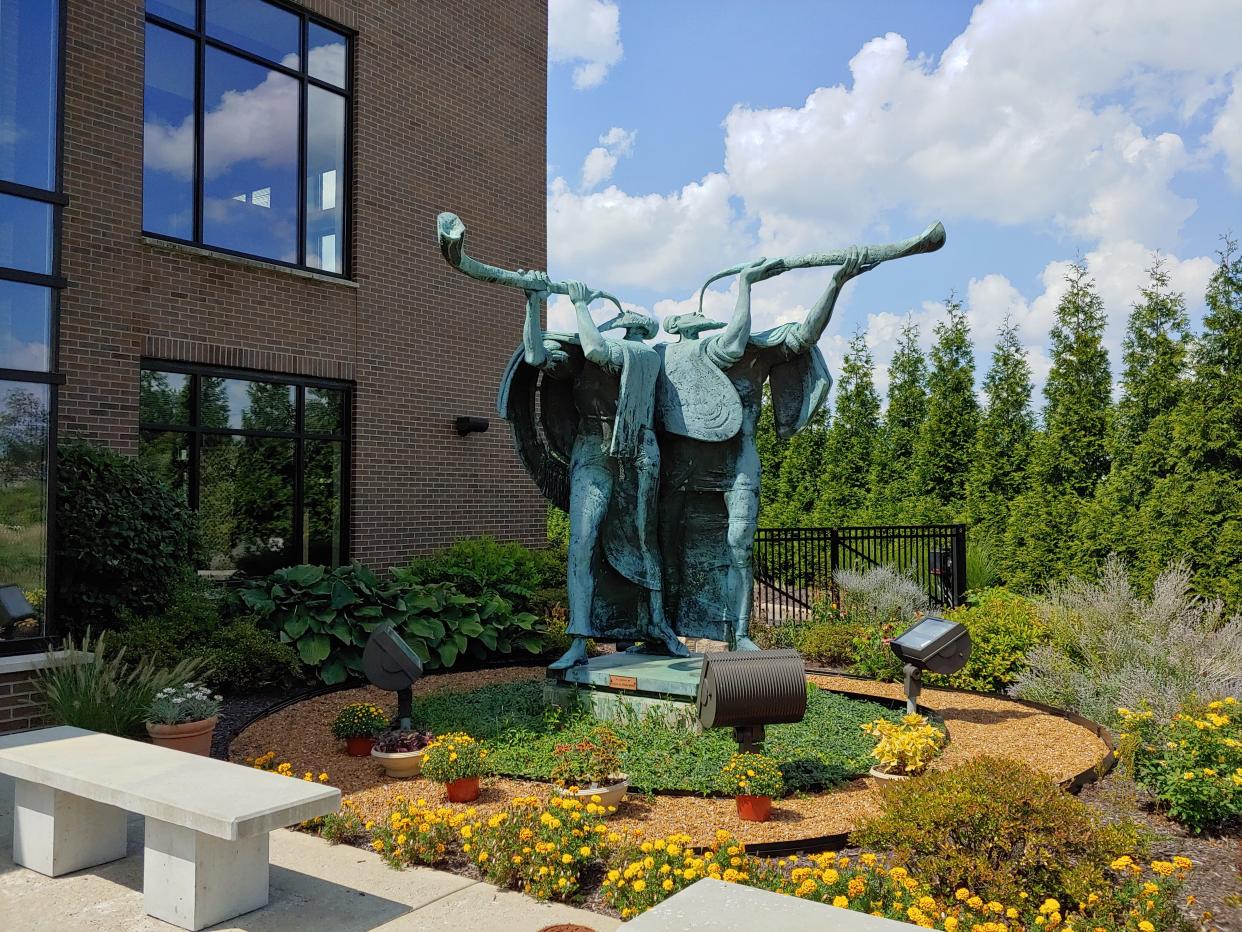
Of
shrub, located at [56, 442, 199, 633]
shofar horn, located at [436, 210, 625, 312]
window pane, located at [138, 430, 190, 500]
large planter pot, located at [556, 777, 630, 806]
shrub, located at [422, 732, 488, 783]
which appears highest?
shofar horn, located at [436, 210, 625, 312]

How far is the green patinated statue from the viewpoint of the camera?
659 cm

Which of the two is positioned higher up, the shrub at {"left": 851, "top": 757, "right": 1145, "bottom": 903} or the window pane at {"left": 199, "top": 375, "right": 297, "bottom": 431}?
the window pane at {"left": 199, "top": 375, "right": 297, "bottom": 431}

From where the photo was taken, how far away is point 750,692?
5148mm

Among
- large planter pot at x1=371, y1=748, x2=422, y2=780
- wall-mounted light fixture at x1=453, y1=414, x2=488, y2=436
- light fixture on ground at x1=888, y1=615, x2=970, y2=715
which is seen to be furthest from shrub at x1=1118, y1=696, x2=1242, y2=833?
wall-mounted light fixture at x1=453, y1=414, x2=488, y2=436

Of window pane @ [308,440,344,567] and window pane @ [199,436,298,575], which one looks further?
window pane @ [308,440,344,567]

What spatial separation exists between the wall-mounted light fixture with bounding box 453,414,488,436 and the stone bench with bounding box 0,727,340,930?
8.88 m

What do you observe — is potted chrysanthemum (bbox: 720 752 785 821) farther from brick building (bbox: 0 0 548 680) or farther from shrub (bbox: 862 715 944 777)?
brick building (bbox: 0 0 548 680)

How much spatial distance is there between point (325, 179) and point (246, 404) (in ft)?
10.5

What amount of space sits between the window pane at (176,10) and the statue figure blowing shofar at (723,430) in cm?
734

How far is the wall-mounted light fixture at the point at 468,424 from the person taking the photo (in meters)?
13.1

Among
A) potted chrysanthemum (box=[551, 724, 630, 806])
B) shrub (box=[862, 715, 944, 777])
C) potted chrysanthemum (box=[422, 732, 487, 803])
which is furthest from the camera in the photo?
→ shrub (box=[862, 715, 944, 777])

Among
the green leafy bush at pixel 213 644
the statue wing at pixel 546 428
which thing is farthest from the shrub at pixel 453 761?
the green leafy bush at pixel 213 644

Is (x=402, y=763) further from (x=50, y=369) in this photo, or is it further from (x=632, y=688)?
(x=50, y=369)

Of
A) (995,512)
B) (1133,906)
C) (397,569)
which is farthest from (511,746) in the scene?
(995,512)
